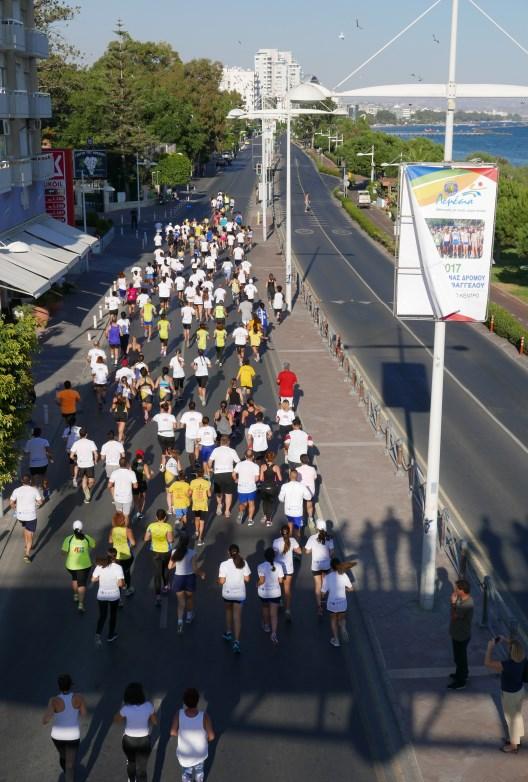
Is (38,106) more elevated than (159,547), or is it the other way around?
(38,106)

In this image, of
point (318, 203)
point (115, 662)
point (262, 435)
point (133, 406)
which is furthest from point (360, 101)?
point (318, 203)

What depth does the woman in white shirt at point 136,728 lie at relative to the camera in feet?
29.9

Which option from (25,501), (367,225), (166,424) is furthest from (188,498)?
(367,225)

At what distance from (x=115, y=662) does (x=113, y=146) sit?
67794mm

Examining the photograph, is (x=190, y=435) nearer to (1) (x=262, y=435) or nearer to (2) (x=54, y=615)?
(1) (x=262, y=435)

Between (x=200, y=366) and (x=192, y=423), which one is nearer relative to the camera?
(x=192, y=423)

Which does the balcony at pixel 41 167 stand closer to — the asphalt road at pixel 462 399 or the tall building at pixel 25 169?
the tall building at pixel 25 169

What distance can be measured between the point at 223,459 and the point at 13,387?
3.51 m

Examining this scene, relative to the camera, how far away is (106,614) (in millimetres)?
12406

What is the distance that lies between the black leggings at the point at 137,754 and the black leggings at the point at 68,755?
0.53 metres

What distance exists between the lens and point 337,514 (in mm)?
16719

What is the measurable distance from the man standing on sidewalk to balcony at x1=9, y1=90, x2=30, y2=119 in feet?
84.9

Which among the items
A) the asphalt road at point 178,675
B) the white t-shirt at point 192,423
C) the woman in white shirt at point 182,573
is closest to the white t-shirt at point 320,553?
the asphalt road at point 178,675

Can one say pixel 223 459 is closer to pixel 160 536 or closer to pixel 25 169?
pixel 160 536
